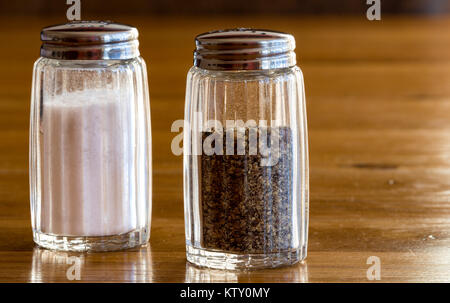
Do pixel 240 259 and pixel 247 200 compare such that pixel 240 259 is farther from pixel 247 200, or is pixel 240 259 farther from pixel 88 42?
pixel 88 42

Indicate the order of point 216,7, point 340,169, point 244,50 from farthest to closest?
point 216,7
point 340,169
point 244,50

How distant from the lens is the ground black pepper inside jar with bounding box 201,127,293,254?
75 cm

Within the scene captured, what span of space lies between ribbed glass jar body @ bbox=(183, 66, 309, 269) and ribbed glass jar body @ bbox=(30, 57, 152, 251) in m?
0.07

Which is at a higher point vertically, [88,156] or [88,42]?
[88,42]

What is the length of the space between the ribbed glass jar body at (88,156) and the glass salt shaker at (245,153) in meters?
0.07

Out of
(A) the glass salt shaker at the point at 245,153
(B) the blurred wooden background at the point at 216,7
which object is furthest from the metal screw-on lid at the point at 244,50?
(B) the blurred wooden background at the point at 216,7

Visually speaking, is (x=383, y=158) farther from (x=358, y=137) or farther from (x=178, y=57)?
(x=178, y=57)

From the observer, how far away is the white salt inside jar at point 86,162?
806 mm

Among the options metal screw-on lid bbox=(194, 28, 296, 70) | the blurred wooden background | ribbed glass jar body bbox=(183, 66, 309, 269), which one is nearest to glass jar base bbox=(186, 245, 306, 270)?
ribbed glass jar body bbox=(183, 66, 309, 269)

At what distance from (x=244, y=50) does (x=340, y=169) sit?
0.41 metres

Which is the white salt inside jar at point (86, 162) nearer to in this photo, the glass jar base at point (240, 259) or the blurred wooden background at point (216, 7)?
the glass jar base at point (240, 259)

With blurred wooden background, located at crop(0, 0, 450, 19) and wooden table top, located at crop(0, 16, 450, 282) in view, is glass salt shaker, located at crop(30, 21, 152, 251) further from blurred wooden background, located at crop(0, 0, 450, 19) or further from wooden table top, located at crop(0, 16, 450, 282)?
blurred wooden background, located at crop(0, 0, 450, 19)

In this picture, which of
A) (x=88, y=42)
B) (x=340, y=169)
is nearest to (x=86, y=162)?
(x=88, y=42)

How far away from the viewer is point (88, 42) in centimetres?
80
